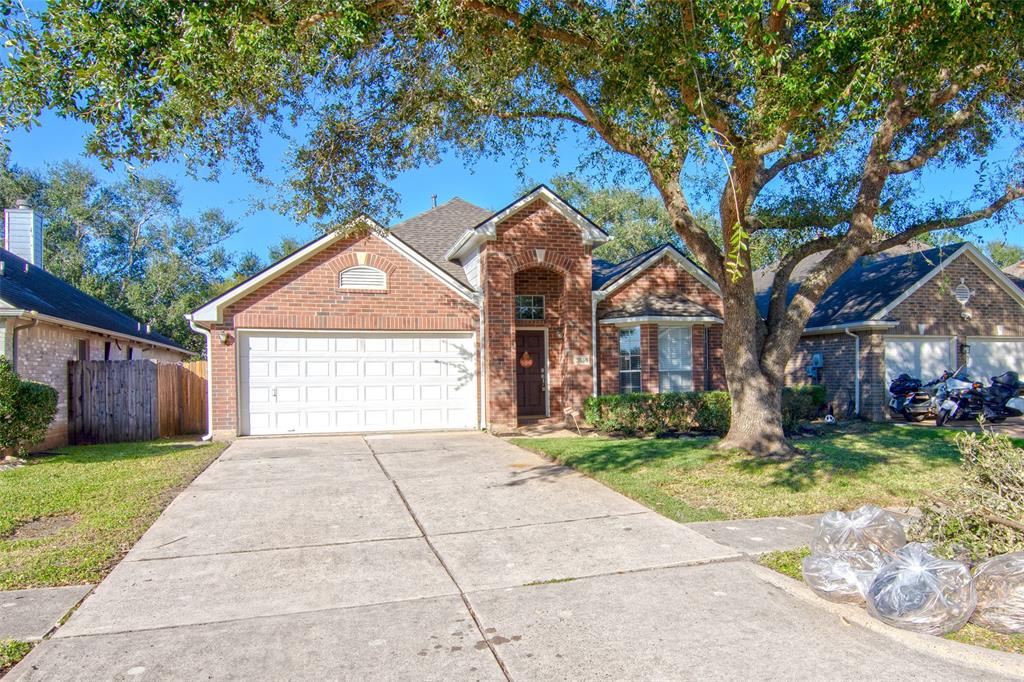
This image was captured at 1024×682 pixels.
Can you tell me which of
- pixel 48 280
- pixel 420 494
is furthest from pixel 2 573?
pixel 48 280

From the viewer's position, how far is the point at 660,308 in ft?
50.9

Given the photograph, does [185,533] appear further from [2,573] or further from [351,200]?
[351,200]

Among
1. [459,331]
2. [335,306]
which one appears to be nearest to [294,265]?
[335,306]

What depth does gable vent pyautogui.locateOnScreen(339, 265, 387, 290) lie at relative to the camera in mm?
14234

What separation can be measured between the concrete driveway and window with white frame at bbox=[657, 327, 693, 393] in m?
8.49

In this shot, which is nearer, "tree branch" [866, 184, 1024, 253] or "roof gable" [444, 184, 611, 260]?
"tree branch" [866, 184, 1024, 253]

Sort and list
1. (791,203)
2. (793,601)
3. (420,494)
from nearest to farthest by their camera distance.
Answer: (793,601) → (420,494) → (791,203)

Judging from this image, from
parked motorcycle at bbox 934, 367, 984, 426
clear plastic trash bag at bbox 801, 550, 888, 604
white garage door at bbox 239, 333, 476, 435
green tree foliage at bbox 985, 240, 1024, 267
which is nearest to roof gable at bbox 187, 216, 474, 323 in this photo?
white garage door at bbox 239, 333, 476, 435

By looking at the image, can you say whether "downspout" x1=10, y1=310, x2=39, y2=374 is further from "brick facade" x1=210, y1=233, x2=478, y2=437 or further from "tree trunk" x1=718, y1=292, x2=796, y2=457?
"tree trunk" x1=718, y1=292, x2=796, y2=457

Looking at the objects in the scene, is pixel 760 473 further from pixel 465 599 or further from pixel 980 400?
pixel 980 400

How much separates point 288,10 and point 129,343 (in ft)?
48.2

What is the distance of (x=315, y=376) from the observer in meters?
14.0

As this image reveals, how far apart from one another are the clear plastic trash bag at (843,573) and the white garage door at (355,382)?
35.0 ft

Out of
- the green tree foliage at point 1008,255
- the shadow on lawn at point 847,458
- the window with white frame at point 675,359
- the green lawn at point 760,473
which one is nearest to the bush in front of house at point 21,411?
the green lawn at point 760,473
